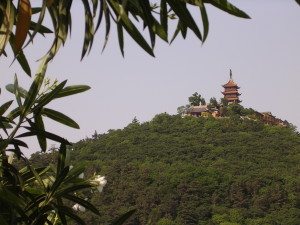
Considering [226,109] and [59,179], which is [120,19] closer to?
[59,179]

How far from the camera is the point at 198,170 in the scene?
1528 inches

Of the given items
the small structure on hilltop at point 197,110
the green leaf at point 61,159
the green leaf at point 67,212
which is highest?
the small structure on hilltop at point 197,110

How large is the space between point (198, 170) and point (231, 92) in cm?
1659

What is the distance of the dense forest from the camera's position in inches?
1330

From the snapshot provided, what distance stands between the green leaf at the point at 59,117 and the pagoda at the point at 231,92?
171 ft

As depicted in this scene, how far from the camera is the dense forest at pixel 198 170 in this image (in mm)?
33781

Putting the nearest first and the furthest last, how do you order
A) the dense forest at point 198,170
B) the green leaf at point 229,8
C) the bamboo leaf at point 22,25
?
the bamboo leaf at point 22,25, the green leaf at point 229,8, the dense forest at point 198,170

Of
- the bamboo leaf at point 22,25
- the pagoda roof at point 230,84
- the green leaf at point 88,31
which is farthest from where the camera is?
the pagoda roof at point 230,84

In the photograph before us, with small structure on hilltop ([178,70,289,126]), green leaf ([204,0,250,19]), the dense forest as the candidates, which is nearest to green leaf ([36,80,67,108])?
green leaf ([204,0,250,19])

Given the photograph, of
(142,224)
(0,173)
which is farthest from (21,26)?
(142,224)

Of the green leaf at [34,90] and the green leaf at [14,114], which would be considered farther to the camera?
the green leaf at [14,114]

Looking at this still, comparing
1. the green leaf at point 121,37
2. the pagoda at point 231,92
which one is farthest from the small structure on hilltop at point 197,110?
the green leaf at point 121,37

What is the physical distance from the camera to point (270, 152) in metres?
43.1

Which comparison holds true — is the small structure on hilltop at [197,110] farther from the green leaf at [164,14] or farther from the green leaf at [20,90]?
the green leaf at [164,14]
